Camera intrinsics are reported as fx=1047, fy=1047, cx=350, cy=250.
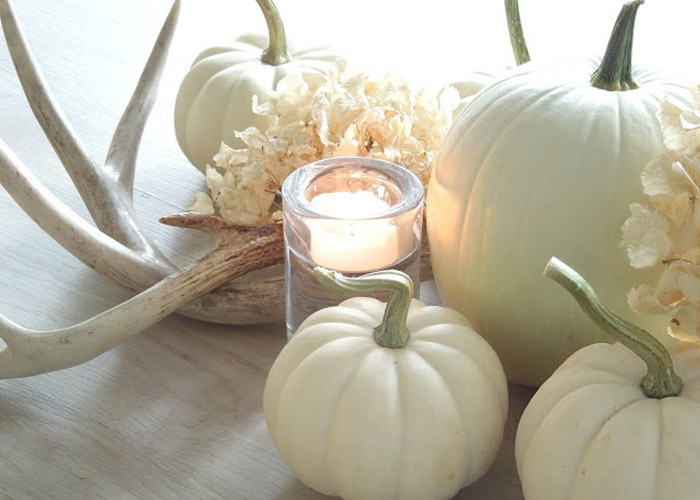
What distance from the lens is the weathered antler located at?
2.73 feet

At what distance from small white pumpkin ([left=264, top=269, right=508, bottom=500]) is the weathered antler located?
163 millimetres

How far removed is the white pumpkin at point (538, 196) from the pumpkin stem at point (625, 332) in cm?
10

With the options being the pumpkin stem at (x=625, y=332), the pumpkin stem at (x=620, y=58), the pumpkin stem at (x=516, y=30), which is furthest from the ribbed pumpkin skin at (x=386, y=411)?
the pumpkin stem at (x=516, y=30)

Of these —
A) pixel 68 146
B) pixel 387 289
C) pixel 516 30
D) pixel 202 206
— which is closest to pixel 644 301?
pixel 387 289

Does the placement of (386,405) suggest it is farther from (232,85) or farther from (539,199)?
(232,85)

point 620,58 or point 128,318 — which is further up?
point 620,58

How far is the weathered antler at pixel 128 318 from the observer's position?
2.73 feet

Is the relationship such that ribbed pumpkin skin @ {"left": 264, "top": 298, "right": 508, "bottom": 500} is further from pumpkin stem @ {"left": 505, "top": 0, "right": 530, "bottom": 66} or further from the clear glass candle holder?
pumpkin stem @ {"left": 505, "top": 0, "right": 530, "bottom": 66}

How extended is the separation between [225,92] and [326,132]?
0.18 m

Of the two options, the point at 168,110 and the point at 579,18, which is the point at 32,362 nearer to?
the point at 168,110

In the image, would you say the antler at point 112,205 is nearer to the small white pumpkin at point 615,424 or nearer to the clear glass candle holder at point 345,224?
the clear glass candle holder at point 345,224

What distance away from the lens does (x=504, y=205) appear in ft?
2.52

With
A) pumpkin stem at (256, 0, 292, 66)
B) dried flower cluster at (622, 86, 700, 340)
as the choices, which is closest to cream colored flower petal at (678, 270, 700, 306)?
dried flower cluster at (622, 86, 700, 340)

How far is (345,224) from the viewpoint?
0.82 m
